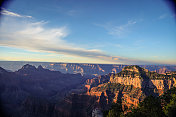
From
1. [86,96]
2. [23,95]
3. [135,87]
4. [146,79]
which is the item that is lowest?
[23,95]

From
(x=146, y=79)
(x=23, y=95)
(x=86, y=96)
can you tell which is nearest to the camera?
(x=86, y=96)

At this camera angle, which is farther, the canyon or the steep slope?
the steep slope

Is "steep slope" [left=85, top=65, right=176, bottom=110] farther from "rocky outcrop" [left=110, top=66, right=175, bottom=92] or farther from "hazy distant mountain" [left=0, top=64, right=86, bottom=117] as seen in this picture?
"hazy distant mountain" [left=0, top=64, right=86, bottom=117]

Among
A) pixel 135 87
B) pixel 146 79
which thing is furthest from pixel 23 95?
pixel 146 79

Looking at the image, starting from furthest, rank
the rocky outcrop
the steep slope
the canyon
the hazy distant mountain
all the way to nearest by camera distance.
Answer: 1. the rocky outcrop
2. the steep slope
3. the hazy distant mountain
4. the canyon

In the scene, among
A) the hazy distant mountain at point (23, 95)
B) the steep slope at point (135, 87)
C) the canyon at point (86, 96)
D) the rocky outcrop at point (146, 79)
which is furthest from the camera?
the rocky outcrop at point (146, 79)

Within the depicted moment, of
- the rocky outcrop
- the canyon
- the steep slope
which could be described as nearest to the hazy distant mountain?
the canyon

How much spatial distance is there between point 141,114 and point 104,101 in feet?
220

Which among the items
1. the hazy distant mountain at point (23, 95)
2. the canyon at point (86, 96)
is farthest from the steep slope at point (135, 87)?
the hazy distant mountain at point (23, 95)

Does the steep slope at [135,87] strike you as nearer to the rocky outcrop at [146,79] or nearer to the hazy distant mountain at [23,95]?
the rocky outcrop at [146,79]

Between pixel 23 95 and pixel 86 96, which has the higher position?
pixel 86 96

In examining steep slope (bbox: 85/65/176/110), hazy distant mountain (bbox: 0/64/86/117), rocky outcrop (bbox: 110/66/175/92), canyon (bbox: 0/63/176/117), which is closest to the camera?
canyon (bbox: 0/63/176/117)

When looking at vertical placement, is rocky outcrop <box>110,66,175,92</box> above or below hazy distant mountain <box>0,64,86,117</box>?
above

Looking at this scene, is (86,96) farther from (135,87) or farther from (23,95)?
(23,95)
